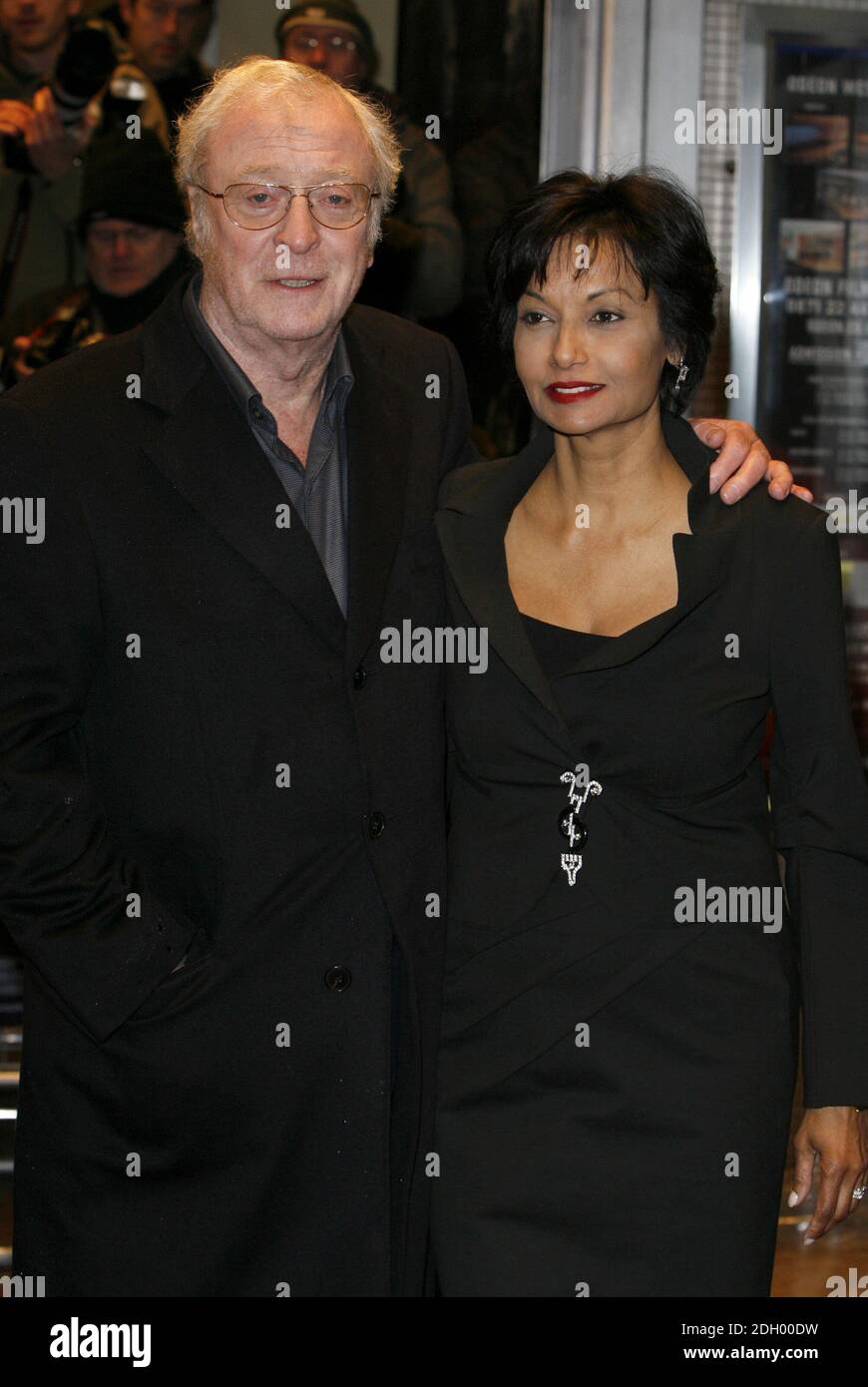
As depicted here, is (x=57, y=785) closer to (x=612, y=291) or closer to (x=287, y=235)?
(x=287, y=235)

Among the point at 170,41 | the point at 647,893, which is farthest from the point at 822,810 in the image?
the point at 170,41

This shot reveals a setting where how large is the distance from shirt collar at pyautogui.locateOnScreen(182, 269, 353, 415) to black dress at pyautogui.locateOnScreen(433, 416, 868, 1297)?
0.47 metres

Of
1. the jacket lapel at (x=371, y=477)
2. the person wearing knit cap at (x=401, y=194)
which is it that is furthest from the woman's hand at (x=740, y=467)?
the person wearing knit cap at (x=401, y=194)

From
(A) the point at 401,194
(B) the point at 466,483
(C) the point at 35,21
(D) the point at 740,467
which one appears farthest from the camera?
(A) the point at 401,194

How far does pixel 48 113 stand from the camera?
409 centimetres

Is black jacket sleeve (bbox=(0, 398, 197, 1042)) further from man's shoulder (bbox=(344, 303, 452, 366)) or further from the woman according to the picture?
man's shoulder (bbox=(344, 303, 452, 366))

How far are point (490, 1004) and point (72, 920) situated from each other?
22.7 inches

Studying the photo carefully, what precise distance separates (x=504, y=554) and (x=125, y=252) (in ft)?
7.28

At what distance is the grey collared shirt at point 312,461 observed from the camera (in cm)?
231

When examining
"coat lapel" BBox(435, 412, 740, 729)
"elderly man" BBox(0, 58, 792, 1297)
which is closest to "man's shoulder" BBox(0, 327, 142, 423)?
"elderly man" BBox(0, 58, 792, 1297)

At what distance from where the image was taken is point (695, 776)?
2.20 m
